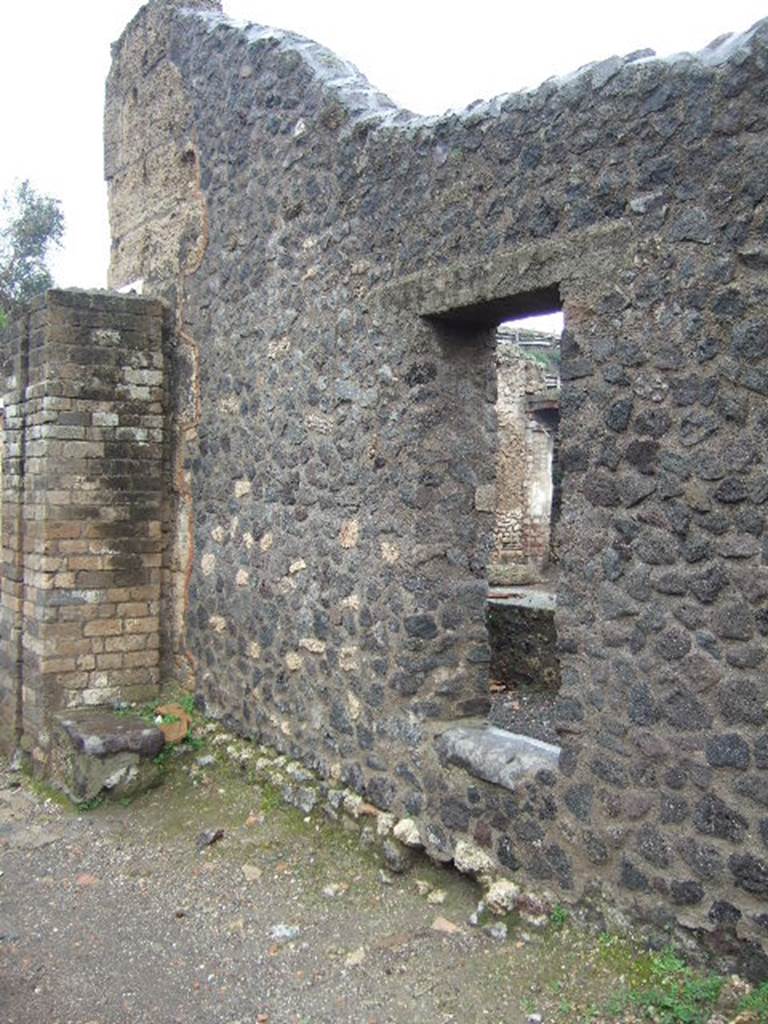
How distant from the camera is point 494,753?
4.29 meters

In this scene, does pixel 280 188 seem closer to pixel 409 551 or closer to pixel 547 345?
pixel 409 551

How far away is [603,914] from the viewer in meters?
3.76

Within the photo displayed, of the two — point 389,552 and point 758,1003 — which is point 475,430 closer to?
point 389,552

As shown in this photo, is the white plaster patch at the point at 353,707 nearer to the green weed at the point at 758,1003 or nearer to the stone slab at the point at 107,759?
the stone slab at the point at 107,759

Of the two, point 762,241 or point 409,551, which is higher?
point 762,241

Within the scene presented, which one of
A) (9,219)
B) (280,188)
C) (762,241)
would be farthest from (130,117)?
(9,219)

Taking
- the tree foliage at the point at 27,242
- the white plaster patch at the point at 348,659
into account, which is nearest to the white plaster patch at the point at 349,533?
the white plaster patch at the point at 348,659

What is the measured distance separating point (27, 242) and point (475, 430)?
26.7 metres

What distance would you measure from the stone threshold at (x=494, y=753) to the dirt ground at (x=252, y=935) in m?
0.54


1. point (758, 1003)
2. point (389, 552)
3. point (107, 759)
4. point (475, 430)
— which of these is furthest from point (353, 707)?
point (758, 1003)

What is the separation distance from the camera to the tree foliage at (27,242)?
92.0ft

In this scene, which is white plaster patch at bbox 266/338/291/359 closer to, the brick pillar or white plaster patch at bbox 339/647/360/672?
the brick pillar

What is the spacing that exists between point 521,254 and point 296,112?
225 cm

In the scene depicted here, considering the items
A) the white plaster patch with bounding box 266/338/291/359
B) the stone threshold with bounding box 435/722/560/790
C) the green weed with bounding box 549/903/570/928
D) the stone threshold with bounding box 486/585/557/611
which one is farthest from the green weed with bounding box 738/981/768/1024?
the stone threshold with bounding box 486/585/557/611
